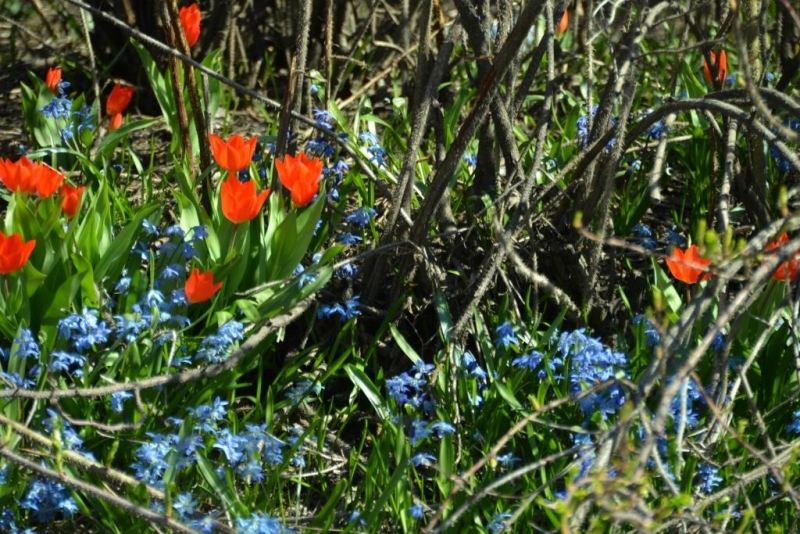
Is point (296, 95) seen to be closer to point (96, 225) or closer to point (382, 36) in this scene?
point (96, 225)

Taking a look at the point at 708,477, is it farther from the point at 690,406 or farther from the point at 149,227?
the point at 149,227

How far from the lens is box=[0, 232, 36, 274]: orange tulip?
95.0 inches

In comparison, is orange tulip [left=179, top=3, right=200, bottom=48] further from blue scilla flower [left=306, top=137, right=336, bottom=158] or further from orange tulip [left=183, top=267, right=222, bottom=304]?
orange tulip [left=183, top=267, right=222, bottom=304]

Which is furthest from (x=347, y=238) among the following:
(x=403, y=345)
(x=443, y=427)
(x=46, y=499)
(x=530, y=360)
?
(x=46, y=499)

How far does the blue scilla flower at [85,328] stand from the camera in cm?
246

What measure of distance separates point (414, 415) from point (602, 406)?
49cm

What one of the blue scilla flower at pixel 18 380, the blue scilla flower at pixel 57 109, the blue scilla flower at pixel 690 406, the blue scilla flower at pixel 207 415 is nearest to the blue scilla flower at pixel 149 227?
the blue scilla flower at pixel 18 380

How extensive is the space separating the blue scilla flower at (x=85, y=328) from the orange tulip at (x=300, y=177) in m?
0.61

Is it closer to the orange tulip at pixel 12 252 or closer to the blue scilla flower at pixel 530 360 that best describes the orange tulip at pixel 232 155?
the orange tulip at pixel 12 252

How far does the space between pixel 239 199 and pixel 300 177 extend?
217mm

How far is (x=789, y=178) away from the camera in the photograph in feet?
11.4

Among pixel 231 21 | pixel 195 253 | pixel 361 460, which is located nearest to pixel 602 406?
pixel 361 460

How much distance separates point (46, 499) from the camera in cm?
232

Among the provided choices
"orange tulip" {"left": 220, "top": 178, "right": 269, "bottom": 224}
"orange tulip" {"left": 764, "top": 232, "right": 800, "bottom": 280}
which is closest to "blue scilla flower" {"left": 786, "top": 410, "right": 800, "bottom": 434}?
"orange tulip" {"left": 764, "top": 232, "right": 800, "bottom": 280}
